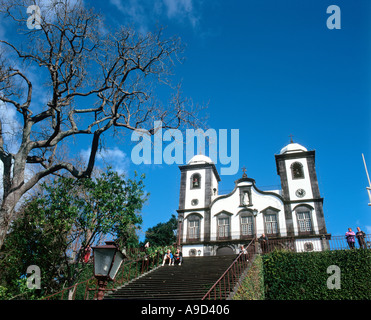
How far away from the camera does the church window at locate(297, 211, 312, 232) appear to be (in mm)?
24125

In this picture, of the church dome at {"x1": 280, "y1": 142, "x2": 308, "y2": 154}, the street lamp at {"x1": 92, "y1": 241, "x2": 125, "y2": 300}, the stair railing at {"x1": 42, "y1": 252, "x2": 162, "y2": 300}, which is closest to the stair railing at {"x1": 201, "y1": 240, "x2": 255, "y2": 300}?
the stair railing at {"x1": 42, "y1": 252, "x2": 162, "y2": 300}

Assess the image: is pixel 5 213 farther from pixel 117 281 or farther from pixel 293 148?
pixel 293 148

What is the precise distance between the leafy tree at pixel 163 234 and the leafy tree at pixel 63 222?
2013 centimetres

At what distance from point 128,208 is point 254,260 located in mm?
6735

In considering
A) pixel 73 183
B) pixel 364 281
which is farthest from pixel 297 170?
pixel 73 183

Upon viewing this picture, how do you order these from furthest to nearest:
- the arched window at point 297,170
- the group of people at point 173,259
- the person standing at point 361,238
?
the arched window at point 297,170
the group of people at point 173,259
the person standing at point 361,238

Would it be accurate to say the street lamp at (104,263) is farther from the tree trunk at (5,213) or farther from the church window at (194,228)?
the church window at (194,228)

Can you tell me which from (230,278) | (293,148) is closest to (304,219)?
(293,148)

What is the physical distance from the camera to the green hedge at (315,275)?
14859mm

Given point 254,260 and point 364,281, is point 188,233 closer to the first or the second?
point 254,260

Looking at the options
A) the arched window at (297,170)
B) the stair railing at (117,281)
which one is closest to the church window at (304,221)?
the arched window at (297,170)

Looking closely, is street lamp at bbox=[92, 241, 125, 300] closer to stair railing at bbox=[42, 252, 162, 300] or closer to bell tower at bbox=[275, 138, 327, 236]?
stair railing at bbox=[42, 252, 162, 300]
